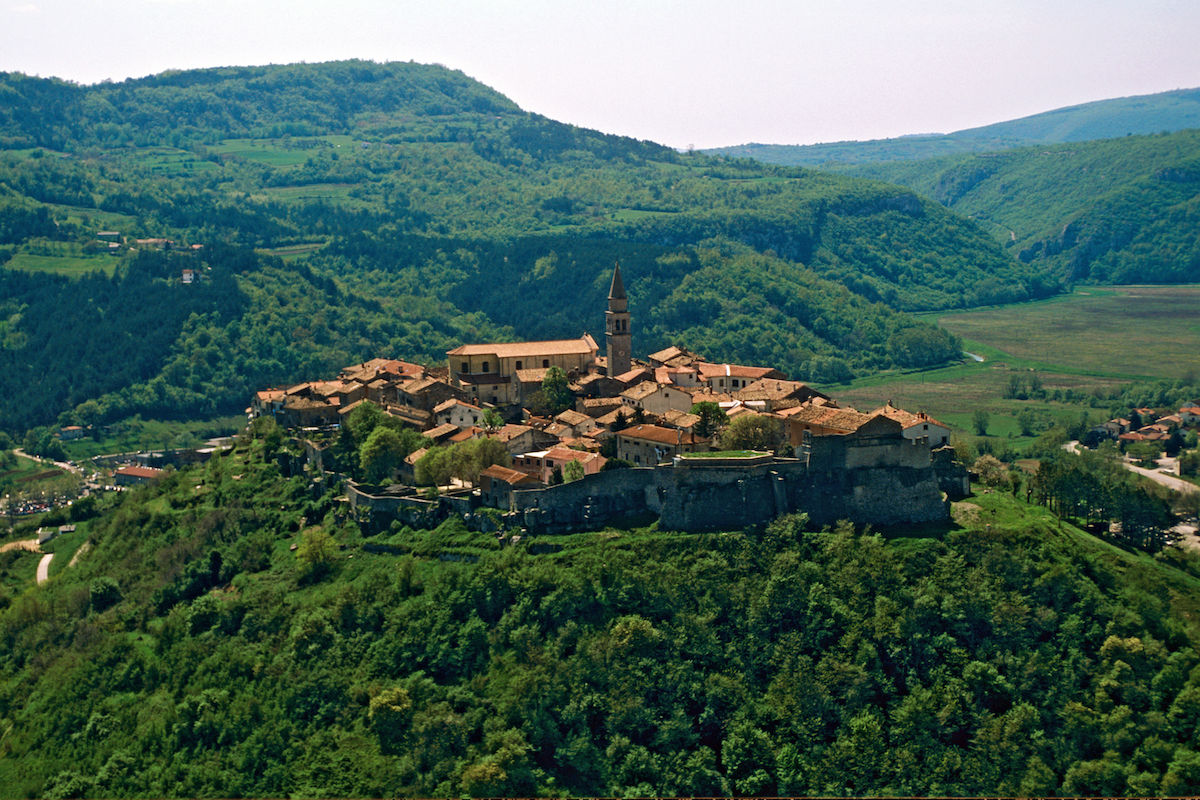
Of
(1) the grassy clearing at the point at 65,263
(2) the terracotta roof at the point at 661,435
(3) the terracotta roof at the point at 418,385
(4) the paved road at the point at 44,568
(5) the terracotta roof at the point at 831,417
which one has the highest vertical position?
(1) the grassy clearing at the point at 65,263

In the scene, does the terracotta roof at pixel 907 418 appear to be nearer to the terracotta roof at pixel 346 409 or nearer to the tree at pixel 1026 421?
the terracotta roof at pixel 346 409

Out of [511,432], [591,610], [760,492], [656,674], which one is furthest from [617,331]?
[656,674]

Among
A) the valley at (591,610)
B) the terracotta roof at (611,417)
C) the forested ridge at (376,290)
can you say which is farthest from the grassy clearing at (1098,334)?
the terracotta roof at (611,417)

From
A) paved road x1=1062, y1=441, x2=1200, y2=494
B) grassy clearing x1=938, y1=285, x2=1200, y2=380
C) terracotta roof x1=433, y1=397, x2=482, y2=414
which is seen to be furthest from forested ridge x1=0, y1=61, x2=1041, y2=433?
terracotta roof x1=433, y1=397, x2=482, y2=414

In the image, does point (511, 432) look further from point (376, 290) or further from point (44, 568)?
point (376, 290)

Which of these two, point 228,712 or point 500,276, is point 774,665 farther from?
point 500,276

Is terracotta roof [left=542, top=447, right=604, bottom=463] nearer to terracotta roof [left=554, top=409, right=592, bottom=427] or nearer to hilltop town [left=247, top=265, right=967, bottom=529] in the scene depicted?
hilltop town [left=247, top=265, right=967, bottom=529]
